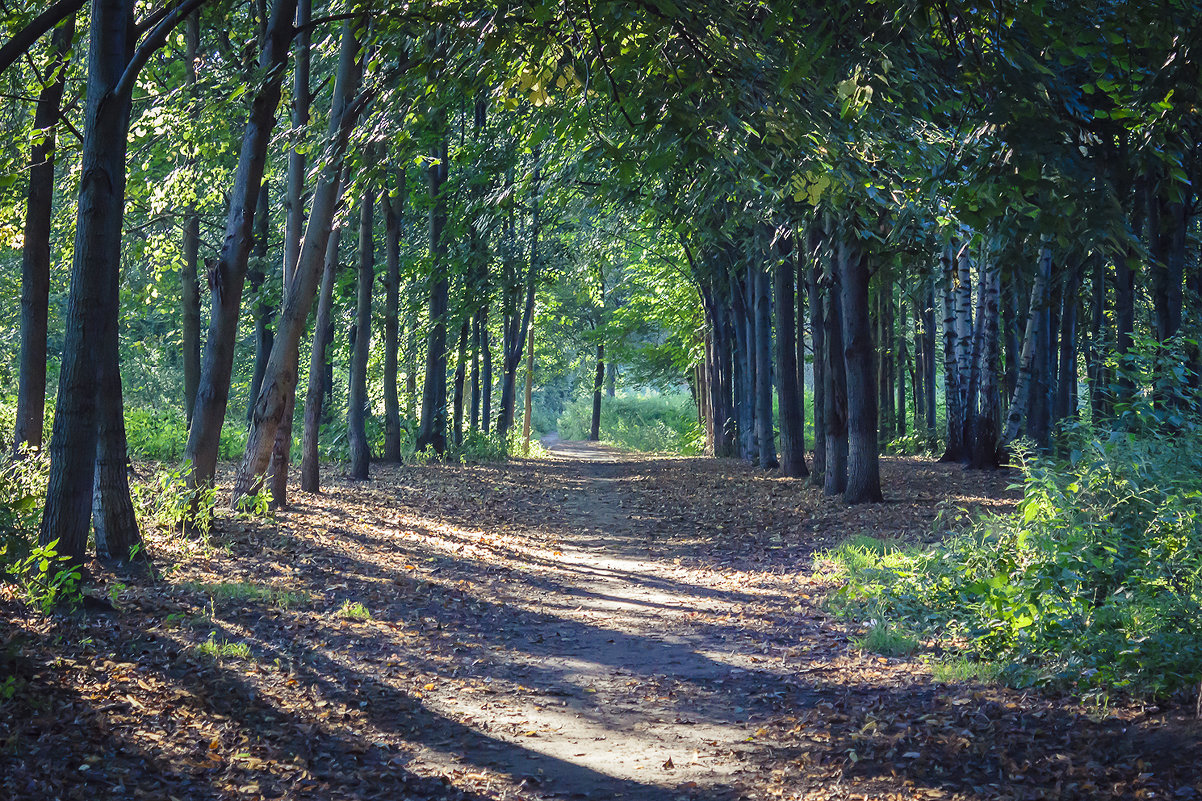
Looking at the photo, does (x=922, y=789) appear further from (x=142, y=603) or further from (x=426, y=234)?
(x=426, y=234)

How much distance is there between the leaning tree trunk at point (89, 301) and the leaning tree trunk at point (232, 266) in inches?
126

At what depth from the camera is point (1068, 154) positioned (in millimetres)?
5078

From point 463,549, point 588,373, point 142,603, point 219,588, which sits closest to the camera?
point 142,603

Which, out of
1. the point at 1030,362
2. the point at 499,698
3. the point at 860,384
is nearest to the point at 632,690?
the point at 499,698

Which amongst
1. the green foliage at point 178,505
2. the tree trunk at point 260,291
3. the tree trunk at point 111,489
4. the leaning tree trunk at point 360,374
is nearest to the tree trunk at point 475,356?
the tree trunk at point 260,291

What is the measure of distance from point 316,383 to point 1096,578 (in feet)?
37.1

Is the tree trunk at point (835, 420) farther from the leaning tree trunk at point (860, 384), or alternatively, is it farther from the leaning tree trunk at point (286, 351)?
the leaning tree trunk at point (286, 351)

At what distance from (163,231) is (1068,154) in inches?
642

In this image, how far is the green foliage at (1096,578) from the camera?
5078 millimetres

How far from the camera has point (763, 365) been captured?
20203 mm

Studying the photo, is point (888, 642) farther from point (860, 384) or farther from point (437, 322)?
point (437, 322)

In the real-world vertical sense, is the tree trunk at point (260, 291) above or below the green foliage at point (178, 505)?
above

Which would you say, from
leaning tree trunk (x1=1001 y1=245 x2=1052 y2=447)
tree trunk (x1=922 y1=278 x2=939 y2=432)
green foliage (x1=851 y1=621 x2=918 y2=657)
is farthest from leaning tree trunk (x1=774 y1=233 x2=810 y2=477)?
green foliage (x1=851 y1=621 x2=918 y2=657)

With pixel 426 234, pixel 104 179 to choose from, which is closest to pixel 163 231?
pixel 426 234
